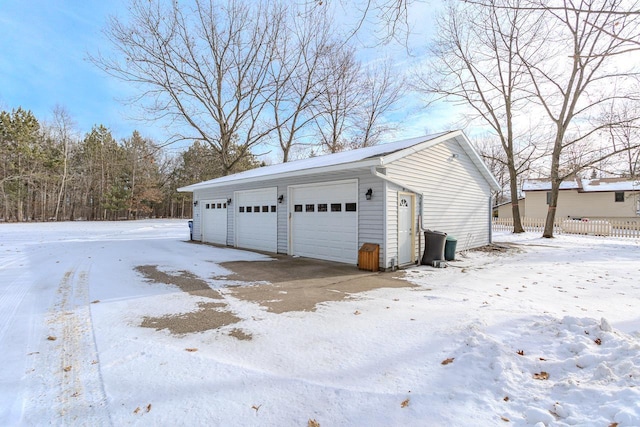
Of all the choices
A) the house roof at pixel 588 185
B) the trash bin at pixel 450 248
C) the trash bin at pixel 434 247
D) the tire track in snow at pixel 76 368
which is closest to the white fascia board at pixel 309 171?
the trash bin at pixel 434 247

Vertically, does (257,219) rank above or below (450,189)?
below

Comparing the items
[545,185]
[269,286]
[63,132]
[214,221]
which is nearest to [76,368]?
[269,286]

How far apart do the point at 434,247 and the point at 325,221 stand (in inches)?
119

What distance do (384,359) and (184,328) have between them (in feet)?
7.65

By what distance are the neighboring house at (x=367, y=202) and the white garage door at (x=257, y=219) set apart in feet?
0.11

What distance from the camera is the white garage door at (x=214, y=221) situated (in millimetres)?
12484

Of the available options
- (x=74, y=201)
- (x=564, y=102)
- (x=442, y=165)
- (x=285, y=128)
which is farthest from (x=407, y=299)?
(x=74, y=201)

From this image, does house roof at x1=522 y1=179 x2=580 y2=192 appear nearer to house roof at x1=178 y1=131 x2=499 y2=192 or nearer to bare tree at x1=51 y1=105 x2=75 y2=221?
house roof at x1=178 y1=131 x2=499 y2=192

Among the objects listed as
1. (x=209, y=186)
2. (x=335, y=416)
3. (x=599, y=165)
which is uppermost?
(x=599, y=165)

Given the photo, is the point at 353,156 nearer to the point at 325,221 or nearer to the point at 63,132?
the point at 325,221

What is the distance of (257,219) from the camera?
10.9m

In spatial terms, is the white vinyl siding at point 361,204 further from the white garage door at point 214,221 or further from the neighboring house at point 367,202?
the white garage door at point 214,221

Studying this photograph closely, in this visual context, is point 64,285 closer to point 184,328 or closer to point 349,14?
point 184,328

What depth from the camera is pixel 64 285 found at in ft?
18.0
